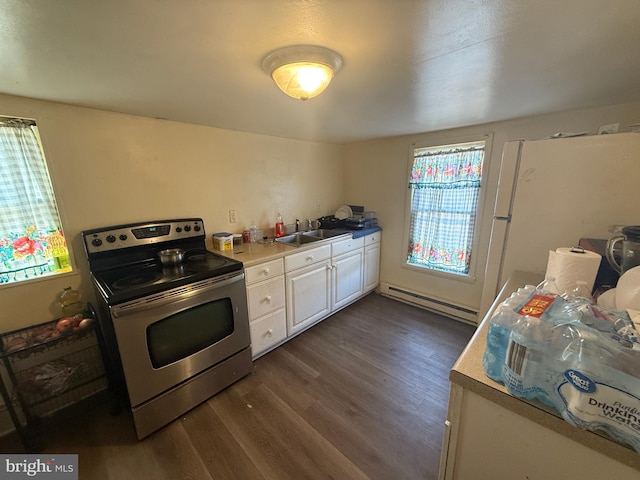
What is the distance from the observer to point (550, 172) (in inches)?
53.7

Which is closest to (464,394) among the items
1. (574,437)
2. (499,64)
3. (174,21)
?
(574,437)

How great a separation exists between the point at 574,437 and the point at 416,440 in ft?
3.62

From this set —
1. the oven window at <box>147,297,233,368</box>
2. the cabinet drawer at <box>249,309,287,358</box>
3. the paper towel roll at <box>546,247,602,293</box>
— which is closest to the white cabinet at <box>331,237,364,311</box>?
the cabinet drawer at <box>249,309,287,358</box>

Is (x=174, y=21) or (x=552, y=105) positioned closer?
(x=174, y=21)

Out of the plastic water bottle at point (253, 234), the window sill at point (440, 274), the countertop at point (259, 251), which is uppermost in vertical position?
the plastic water bottle at point (253, 234)

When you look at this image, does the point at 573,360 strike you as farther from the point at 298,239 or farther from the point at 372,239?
the point at 372,239

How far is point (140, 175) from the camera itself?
1885mm

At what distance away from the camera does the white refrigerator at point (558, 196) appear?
1.21 m

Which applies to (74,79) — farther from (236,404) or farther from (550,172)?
(550,172)

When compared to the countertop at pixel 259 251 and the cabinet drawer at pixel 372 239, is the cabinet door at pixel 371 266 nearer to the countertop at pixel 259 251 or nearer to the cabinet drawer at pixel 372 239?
the cabinet drawer at pixel 372 239

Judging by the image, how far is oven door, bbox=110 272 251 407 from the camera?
1.35 m

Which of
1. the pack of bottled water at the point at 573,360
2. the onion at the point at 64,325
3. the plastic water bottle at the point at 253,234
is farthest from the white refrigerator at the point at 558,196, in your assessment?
the onion at the point at 64,325

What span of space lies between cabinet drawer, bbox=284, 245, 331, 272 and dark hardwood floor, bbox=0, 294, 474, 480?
80 cm

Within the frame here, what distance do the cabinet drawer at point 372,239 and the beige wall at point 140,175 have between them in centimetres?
102
